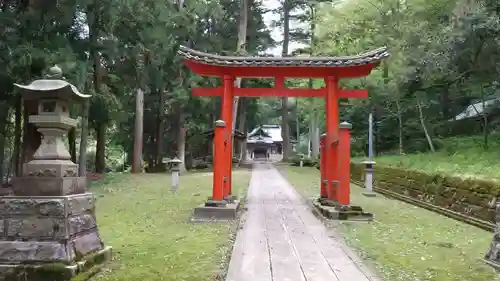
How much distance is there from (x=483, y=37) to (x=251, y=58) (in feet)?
22.9

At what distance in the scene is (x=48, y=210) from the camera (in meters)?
4.41

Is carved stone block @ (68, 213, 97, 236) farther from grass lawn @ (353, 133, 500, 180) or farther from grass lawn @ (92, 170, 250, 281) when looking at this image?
grass lawn @ (353, 133, 500, 180)

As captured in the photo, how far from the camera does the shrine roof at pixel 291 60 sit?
9.96 metres

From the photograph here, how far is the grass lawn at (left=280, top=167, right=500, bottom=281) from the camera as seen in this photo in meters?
5.09

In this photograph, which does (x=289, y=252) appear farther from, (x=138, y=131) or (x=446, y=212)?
(x=138, y=131)

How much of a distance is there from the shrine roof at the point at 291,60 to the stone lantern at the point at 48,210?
206 inches

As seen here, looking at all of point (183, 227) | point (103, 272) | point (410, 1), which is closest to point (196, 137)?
point (410, 1)

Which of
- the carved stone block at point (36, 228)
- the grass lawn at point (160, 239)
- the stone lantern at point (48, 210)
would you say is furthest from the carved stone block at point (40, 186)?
the grass lawn at point (160, 239)

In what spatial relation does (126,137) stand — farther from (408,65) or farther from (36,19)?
(408,65)

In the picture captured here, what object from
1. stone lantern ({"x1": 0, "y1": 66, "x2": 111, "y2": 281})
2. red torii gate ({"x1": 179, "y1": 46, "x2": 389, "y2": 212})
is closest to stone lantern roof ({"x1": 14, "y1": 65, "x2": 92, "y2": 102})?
stone lantern ({"x1": 0, "y1": 66, "x2": 111, "y2": 281})

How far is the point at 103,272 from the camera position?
192 inches

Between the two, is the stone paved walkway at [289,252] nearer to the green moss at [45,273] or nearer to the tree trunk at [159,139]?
the green moss at [45,273]

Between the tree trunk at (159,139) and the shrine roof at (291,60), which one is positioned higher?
the shrine roof at (291,60)

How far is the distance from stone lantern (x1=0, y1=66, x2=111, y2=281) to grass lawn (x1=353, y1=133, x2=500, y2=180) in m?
8.42
